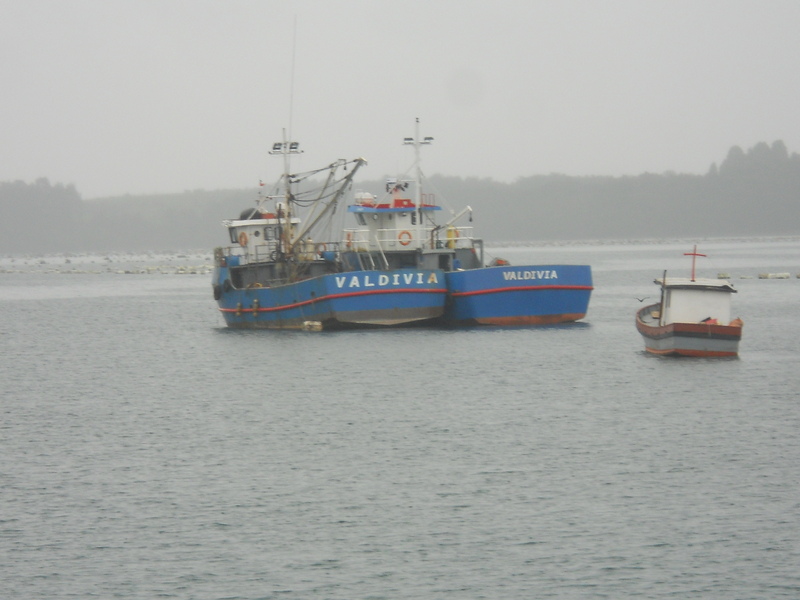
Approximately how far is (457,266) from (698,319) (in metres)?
16.8

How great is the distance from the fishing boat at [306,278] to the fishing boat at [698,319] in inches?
498

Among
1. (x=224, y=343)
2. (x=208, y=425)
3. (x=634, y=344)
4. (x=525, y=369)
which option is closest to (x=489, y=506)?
(x=208, y=425)

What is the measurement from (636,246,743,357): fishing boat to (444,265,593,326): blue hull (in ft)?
31.7

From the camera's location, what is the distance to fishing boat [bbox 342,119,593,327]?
182 feet

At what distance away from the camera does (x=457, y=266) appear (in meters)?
59.8

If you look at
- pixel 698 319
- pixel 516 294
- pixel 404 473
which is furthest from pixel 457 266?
pixel 404 473

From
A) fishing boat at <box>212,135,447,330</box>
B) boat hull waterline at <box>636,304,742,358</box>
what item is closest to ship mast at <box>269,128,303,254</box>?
fishing boat at <box>212,135,447,330</box>

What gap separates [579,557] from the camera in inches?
832

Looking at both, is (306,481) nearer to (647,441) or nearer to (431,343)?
(647,441)

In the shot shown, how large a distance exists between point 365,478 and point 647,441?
856 centimetres

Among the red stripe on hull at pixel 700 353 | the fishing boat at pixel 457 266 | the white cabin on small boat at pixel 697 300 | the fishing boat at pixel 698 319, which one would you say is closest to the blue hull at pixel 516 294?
the fishing boat at pixel 457 266

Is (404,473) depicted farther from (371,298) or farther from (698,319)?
(371,298)

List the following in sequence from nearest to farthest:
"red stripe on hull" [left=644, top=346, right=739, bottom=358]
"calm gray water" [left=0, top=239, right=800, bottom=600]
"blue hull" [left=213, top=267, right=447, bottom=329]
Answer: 1. "calm gray water" [left=0, top=239, right=800, bottom=600]
2. "red stripe on hull" [left=644, top=346, right=739, bottom=358]
3. "blue hull" [left=213, top=267, right=447, bottom=329]

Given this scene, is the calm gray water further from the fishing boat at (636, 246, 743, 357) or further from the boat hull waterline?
the fishing boat at (636, 246, 743, 357)
